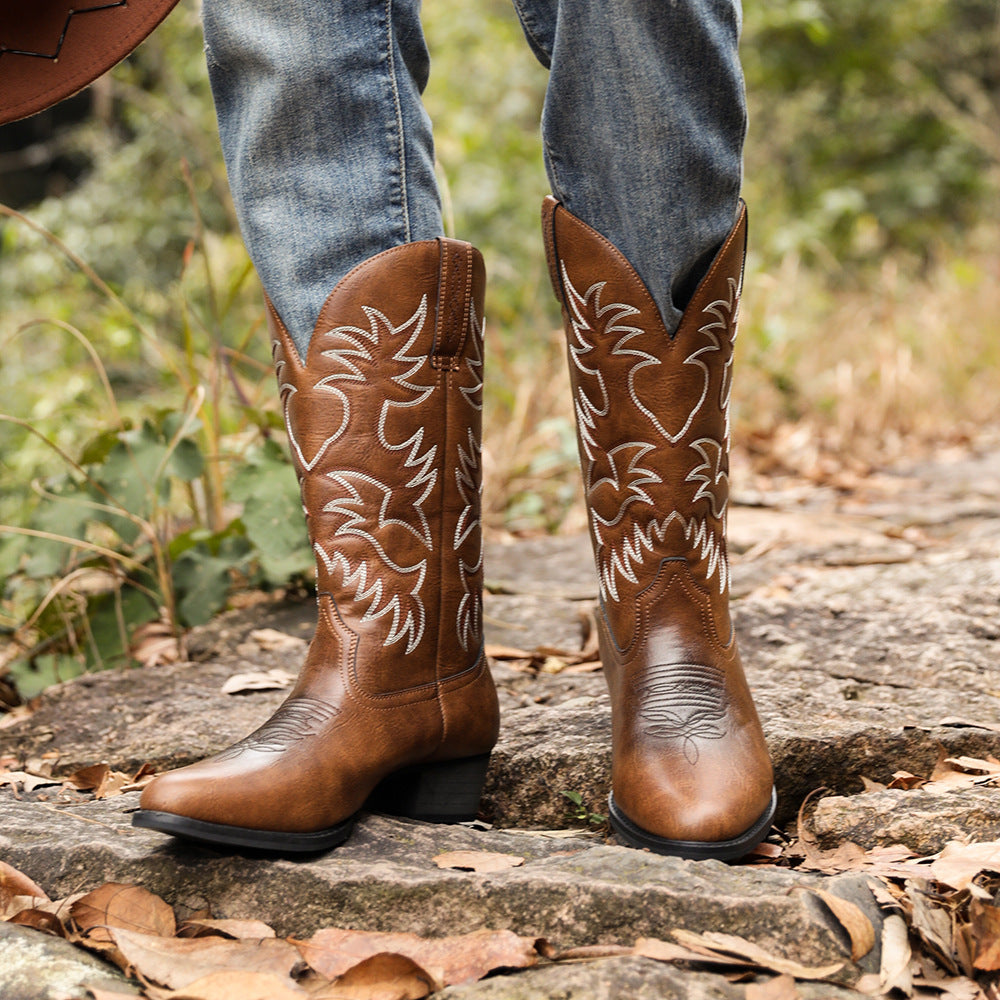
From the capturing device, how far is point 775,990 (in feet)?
2.57

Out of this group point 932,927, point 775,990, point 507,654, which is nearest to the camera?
point 775,990

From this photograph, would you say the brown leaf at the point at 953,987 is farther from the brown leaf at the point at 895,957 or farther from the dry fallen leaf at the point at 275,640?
the dry fallen leaf at the point at 275,640

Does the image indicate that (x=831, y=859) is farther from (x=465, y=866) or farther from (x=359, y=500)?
(x=359, y=500)

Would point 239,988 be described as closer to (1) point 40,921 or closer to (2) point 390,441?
(1) point 40,921

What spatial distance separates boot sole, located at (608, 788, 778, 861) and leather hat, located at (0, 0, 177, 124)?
1.03 metres

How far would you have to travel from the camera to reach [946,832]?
3.39 feet

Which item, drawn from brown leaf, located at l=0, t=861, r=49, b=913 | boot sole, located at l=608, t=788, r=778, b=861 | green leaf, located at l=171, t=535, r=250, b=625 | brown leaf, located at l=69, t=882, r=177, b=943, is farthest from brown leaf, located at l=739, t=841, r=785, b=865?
green leaf, located at l=171, t=535, r=250, b=625

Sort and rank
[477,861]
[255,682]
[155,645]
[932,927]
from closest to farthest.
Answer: [932,927] < [477,861] < [255,682] < [155,645]

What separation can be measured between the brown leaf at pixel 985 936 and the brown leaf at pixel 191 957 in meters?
0.60

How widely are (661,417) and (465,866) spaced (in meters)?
0.55

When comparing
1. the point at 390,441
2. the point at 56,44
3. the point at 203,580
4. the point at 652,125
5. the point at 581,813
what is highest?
the point at 56,44

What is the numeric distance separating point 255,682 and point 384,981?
2.68 feet

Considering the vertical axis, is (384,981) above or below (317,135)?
below

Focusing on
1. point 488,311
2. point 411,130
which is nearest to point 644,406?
point 411,130
